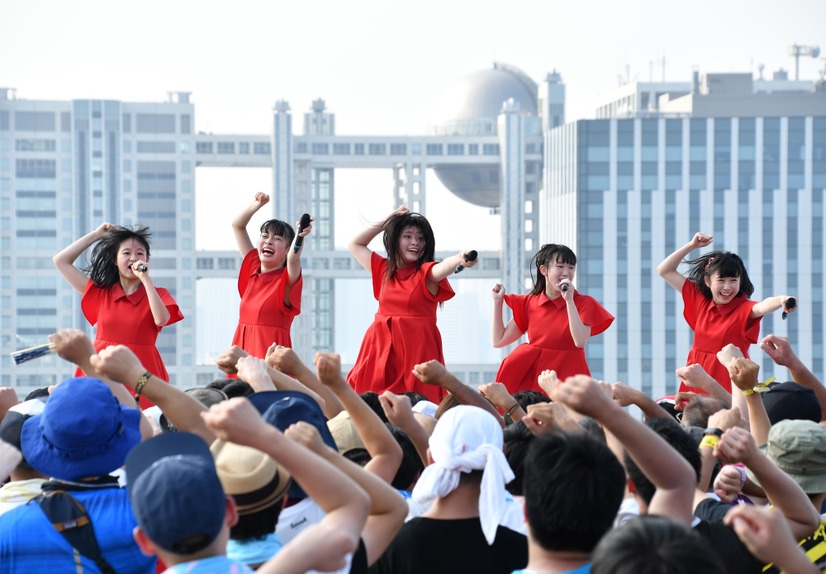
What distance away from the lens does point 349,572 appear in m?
2.50

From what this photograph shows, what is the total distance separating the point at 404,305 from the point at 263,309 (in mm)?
842

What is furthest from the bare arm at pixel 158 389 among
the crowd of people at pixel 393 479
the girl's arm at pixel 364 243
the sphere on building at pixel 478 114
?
the sphere on building at pixel 478 114

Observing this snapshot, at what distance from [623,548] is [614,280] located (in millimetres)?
94592

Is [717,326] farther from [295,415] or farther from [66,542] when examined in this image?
[66,542]

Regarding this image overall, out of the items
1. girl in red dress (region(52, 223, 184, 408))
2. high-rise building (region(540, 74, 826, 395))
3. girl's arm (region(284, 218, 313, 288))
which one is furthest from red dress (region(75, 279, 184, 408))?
high-rise building (region(540, 74, 826, 395))

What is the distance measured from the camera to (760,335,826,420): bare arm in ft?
13.5

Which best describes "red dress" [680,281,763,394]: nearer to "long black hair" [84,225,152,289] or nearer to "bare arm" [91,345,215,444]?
"long black hair" [84,225,152,289]

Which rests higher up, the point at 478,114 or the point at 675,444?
the point at 478,114

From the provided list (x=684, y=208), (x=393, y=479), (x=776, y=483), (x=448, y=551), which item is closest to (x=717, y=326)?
(x=393, y=479)

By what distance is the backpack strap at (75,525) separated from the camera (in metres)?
2.76

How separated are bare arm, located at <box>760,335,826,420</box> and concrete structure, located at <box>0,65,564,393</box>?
96.3 meters

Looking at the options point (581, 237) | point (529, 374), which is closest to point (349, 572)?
point (529, 374)

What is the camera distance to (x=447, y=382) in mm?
3754

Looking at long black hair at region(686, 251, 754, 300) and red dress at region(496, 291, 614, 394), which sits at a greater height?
long black hair at region(686, 251, 754, 300)
